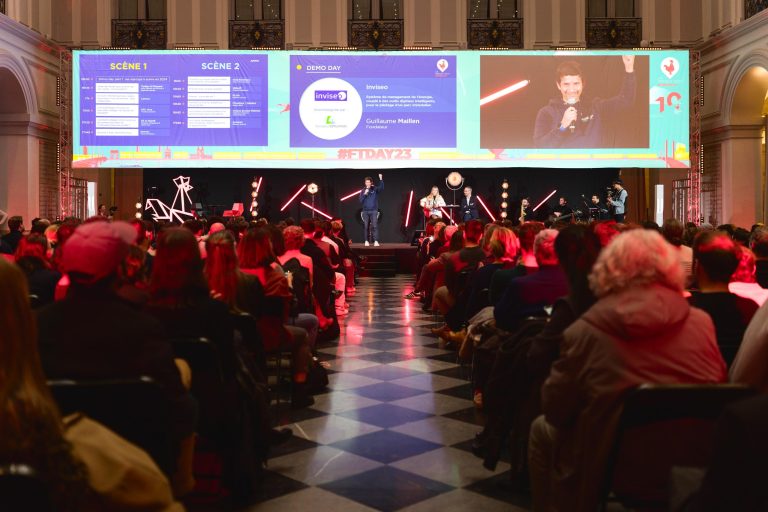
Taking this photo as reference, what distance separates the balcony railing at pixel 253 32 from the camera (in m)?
18.4

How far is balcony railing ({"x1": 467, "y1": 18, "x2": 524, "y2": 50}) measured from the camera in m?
18.4

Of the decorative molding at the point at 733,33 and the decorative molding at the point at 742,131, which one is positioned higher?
the decorative molding at the point at 733,33

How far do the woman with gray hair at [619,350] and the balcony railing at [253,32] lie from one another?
17.0 meters

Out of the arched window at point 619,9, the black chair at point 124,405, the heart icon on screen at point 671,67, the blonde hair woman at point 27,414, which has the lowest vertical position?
the black chair at point 124,405

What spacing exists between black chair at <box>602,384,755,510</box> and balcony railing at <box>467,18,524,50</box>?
16.9 metres

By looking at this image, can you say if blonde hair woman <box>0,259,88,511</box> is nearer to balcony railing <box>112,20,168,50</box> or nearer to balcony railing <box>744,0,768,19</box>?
balcony railing <box>744,0,768,19</box>

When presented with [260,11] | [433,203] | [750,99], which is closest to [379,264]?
[433,203]

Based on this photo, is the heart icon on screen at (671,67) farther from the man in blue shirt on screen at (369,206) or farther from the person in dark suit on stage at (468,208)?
the man in blue shirt on screen at (369,206)

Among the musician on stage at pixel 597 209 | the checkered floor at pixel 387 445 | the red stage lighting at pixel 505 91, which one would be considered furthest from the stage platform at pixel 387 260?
the checkered floor at pixel 387 445

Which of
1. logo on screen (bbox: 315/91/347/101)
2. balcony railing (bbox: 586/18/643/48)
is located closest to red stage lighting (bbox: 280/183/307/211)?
logo on screen (bbox: 315/91/347/101)

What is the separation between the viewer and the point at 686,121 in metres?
15.2

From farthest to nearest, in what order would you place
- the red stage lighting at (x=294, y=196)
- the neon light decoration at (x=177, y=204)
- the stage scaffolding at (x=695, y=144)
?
the red stage lighting at (x=294, y=196) < the neon light decoration at (x=177, y=204) < the stage scaffolding at (x=695, y=144)

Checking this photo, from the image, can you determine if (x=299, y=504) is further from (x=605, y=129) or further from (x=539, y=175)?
(x=539, y=175)

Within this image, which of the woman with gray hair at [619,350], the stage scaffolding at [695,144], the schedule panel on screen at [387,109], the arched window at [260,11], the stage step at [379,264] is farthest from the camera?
the arched window at [260,11]
